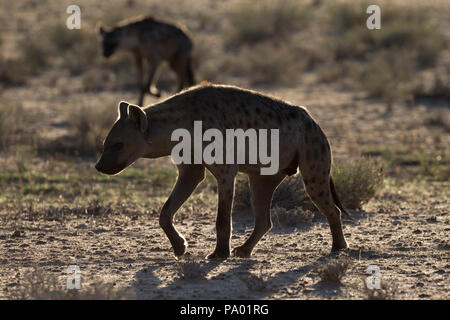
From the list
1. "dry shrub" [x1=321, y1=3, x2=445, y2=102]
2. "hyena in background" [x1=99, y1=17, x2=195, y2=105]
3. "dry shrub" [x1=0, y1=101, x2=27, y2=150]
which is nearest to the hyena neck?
"dry shrub" [x1=0, y1=101, x2=27, y2=150]

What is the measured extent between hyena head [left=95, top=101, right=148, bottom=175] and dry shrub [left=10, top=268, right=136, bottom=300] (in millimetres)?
1018

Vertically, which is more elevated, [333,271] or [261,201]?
[261,201]

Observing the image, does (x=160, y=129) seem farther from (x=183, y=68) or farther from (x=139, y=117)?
(x=183, y=68)

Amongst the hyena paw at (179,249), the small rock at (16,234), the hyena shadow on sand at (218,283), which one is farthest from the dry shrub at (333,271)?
the small rock at (16,234)

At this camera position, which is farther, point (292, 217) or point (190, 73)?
point (190, 73)

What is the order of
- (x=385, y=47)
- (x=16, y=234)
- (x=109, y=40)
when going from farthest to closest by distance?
1. (x=385, y=47)
2. (x=109, y=40)
3. (x=16, y=234)

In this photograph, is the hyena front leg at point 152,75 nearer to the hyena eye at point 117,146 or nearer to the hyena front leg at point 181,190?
the hyena front leg at point 181,190

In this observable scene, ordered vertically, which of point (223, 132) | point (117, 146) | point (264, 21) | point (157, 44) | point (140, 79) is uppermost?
point (264, 21)

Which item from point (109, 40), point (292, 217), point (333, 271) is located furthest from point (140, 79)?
point (333, 271)

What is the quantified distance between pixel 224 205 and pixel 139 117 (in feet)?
3.48

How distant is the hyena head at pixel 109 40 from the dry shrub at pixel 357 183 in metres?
9.39

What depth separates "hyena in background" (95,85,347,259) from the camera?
7.78 metres

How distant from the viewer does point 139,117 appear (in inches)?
304
